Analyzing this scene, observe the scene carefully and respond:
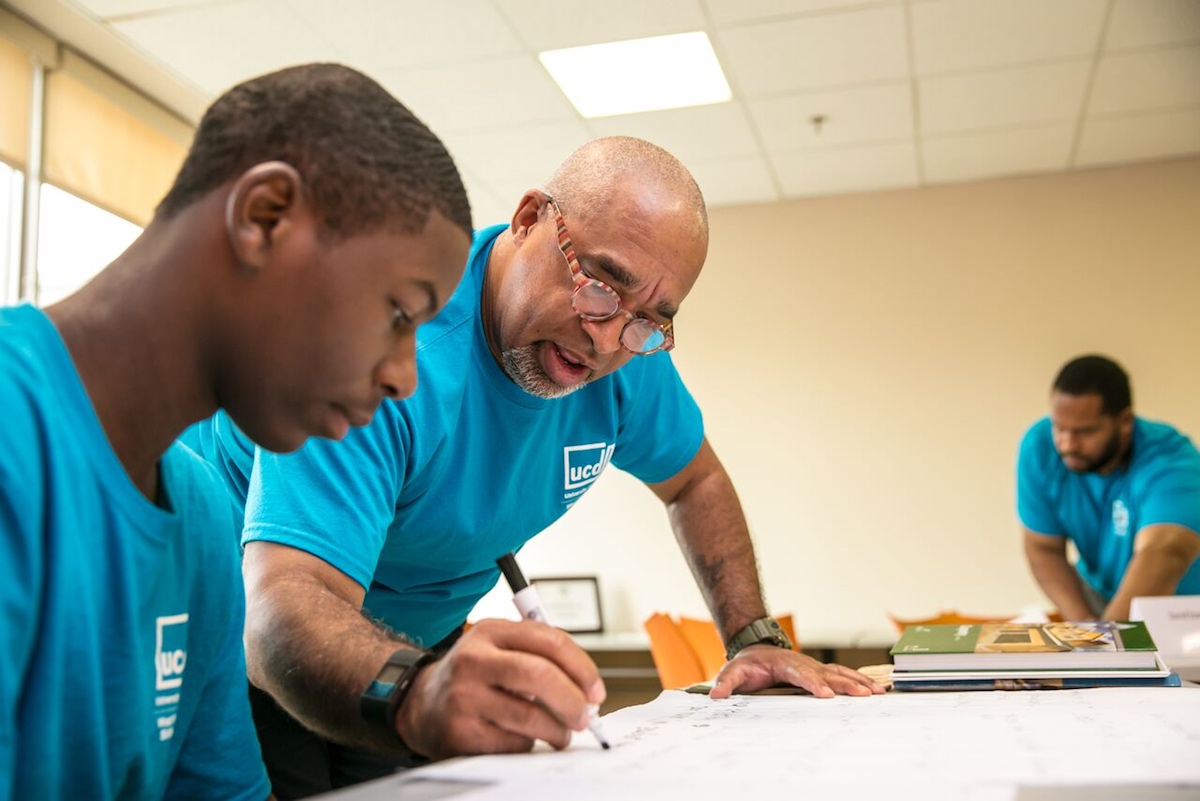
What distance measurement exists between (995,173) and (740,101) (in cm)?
170

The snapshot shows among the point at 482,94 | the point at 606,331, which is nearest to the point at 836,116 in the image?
the point at 482,94

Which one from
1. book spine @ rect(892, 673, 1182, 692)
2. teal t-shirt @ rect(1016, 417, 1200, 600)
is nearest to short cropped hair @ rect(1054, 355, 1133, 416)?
teal t-shirt @ rect(1016, 417, 1200, 600)

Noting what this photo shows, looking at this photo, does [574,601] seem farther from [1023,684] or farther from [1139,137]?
[1023,684]

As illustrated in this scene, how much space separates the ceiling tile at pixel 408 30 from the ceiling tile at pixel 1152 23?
210cm

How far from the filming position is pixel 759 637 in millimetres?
1682

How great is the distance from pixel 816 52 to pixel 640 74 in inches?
25.8

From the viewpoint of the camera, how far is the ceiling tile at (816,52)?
369cm

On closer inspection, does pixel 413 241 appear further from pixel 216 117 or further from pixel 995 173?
pixel 995 173

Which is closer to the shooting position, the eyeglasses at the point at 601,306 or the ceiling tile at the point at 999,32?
the eyeglasses at the point at 601,306

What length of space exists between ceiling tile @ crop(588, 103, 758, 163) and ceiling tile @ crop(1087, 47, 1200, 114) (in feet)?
4.64

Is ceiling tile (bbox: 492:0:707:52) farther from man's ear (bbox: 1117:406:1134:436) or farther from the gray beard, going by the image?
the gray beard

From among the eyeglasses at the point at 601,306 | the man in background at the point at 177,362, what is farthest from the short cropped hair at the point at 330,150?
the eyeglasses at the point at 601,306

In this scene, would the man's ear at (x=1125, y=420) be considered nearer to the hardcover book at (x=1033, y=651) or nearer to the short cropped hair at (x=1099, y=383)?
the short cropped hair at (x=1099, y=383)

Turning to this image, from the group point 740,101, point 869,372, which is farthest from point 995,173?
point 740,101
